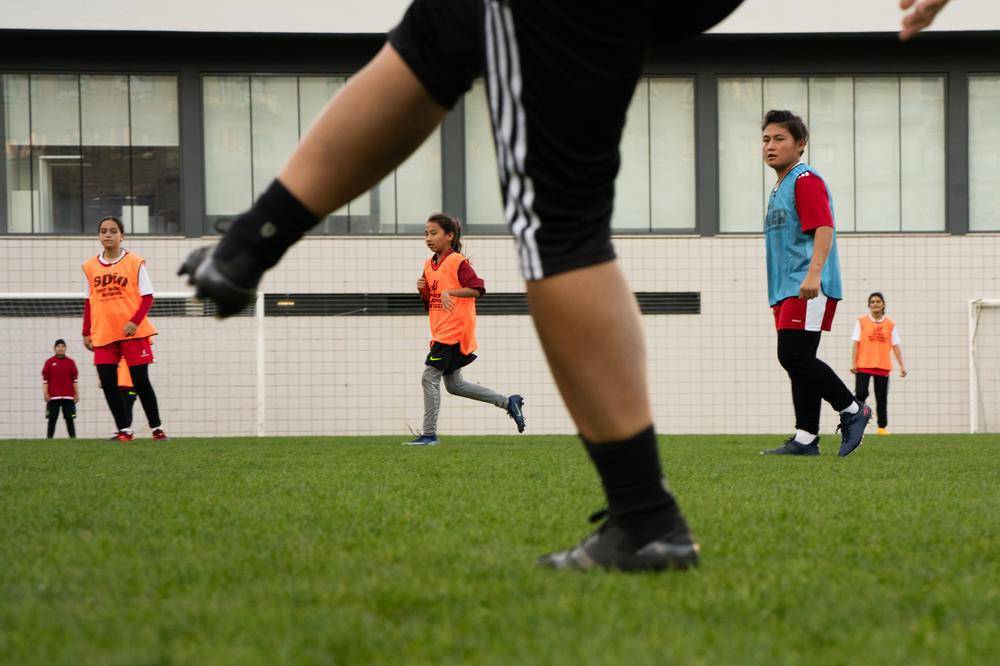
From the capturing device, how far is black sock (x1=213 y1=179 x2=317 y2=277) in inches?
69.5

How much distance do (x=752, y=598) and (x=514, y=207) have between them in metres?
0.72

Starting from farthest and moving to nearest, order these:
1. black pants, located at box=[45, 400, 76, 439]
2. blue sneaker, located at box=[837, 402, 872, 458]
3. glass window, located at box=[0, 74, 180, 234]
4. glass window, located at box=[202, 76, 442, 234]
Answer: glass window, located at box=[202, 76, 442, 234], glass window, located at box=[0, 74, 180, 234], black pants, located at box=[45, 400, 76, 439], blue sneaker, located at box=[837, 402, 872, 458]

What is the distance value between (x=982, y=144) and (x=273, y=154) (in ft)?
38.2

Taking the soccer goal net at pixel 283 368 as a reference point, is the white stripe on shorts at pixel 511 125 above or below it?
above

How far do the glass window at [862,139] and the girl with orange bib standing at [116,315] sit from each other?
33.8 ft

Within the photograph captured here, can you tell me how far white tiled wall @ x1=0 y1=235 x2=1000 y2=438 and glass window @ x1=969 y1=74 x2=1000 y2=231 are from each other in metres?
0.49

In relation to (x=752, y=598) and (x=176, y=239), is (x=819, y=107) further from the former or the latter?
(x=752, y=598)

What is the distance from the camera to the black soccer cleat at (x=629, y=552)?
168cm

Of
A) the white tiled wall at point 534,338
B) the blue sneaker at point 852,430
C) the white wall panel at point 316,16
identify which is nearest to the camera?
the blue sneaker at point 852,430

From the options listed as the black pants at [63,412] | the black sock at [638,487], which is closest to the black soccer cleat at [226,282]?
the black sock at [638,487]

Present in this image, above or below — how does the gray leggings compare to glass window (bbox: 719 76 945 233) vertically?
below

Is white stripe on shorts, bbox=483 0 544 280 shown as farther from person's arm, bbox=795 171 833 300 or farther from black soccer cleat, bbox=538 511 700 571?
person's arm, bbox=795 171 833 300

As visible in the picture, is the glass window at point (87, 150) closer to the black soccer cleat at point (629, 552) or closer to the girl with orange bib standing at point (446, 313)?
the girl with orange bib standing at point (446, 313)

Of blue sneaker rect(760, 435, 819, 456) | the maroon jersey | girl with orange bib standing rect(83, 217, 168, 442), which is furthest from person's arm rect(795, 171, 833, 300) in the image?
the maroon jersey
